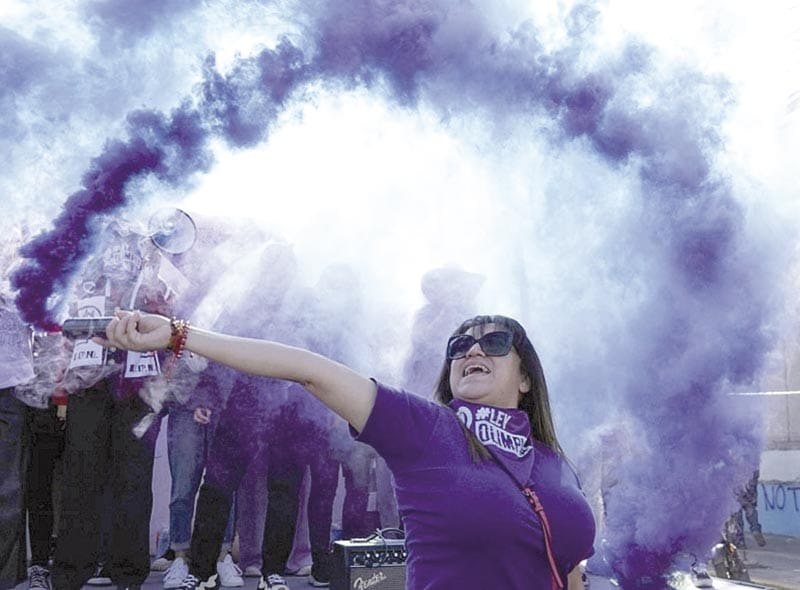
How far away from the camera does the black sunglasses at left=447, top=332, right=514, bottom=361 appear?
7.48 feet

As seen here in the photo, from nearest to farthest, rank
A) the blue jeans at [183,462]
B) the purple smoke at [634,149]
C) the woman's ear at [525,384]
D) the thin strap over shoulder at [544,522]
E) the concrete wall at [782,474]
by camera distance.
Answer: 1. the thin strap over shoulder at [544,522]
2. the woman's ear at [525,384]
3. the purple smoke at [634,149]
4. the blue jeans at [183,462]
5. the concrete wall at [782,474]

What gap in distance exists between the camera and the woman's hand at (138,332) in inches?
72.8

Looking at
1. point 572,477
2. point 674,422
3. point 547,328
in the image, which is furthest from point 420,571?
point 547,328

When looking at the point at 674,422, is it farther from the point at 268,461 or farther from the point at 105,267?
→ the point at 105,267

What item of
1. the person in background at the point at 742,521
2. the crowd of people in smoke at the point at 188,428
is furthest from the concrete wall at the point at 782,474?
the crowd of people in smoke at the point at 188,428

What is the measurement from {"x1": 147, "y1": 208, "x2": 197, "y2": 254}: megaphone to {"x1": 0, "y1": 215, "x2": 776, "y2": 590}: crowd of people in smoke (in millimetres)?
88

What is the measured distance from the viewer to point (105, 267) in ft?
14.5

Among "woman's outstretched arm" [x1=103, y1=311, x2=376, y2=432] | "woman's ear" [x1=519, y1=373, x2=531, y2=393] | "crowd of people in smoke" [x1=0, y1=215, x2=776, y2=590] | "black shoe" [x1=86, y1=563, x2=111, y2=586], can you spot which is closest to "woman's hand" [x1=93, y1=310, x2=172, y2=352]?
"woman's outstretched arm" [x1=103, y1=311, x2=376, y2=432]

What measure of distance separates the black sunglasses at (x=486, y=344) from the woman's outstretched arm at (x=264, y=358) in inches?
16.6

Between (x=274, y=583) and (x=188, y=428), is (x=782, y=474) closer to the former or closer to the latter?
(x=274, y=583)

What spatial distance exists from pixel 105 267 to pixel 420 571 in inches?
118

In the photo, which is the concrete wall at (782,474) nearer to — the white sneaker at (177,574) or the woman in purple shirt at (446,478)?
the white sneaker at (177,574)

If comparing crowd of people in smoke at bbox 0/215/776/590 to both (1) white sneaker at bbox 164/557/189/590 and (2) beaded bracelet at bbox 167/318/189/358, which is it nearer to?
(1) white sneaker at bbox 164/557/189/590

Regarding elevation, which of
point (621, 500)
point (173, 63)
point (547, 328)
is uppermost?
point (173, 63)
